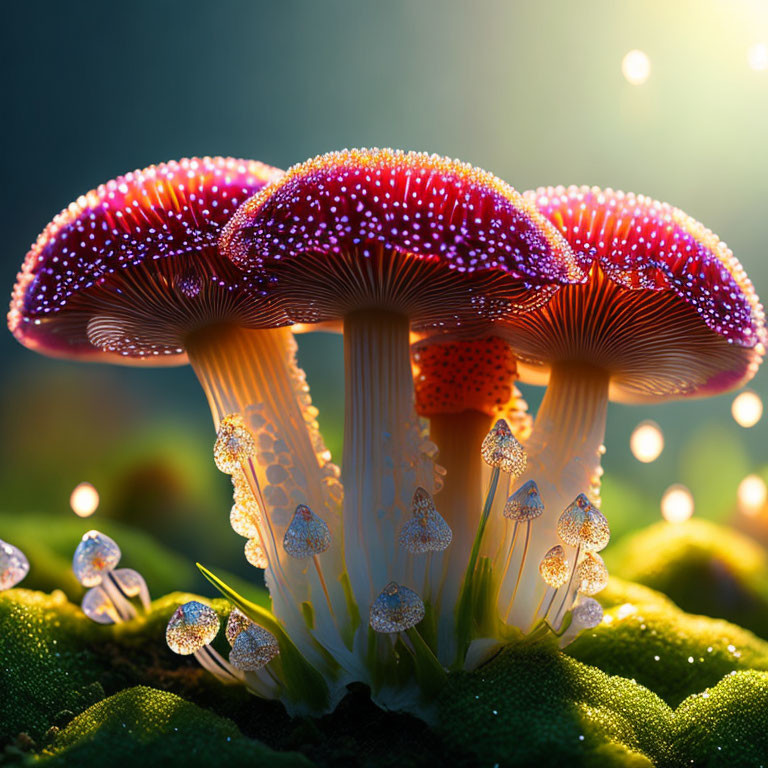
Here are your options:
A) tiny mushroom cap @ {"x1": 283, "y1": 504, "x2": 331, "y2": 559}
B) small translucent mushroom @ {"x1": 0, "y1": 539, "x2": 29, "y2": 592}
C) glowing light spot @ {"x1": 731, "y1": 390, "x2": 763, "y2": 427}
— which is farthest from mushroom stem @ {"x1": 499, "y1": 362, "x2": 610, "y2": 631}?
glowing light spot @ {"x1": 731, "y1": 390, "x2": 763, "y2": 427}

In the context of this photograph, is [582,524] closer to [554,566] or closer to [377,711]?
[554,566]

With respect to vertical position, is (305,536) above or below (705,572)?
above

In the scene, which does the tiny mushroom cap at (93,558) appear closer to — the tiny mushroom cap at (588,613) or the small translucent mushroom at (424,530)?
the small translucent mushroom at (424,530)

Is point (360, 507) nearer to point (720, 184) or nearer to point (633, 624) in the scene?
point (633, 624)

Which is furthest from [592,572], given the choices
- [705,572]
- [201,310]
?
[705,572]

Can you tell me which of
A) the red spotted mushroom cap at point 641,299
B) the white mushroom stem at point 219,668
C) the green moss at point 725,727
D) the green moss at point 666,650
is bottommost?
the green moss at point 666,650

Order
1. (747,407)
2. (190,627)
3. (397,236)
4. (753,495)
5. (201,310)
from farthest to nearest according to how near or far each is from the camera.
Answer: (753,495) → (747,407) → (201,310) → (190,627) → (397,236)

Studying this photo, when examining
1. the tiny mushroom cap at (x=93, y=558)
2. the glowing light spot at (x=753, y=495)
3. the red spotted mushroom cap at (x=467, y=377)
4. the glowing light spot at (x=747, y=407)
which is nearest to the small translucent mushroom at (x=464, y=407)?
the red spotted mushroom cap at (x=467, y=377)
